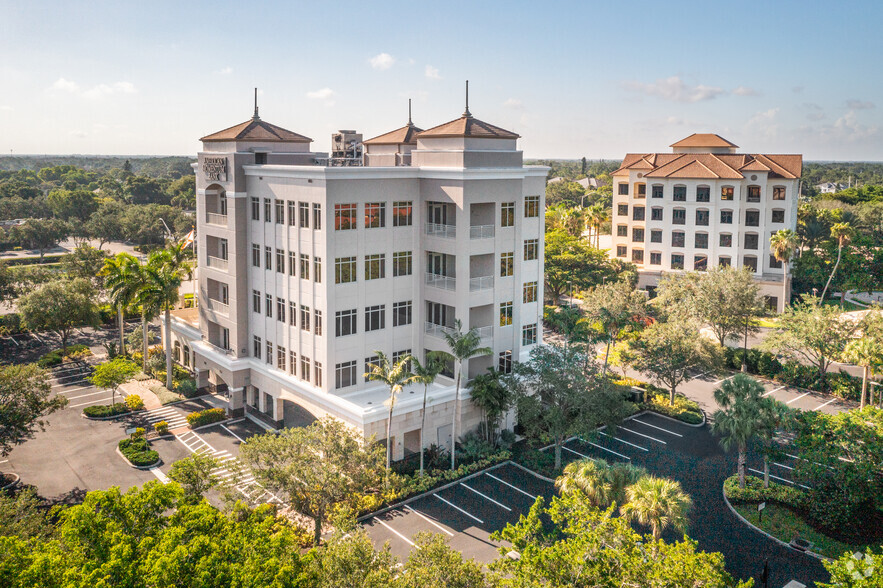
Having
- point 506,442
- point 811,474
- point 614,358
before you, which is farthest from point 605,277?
point 811,474

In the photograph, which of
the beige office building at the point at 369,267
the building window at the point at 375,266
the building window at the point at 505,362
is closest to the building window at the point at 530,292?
the beige office building at the point at 369,267

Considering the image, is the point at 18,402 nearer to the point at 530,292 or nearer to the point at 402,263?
the point at 402,263

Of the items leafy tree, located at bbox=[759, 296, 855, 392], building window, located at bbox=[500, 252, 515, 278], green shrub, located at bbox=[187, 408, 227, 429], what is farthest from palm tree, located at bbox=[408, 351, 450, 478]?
leafy tree, located at bbox=[759, 296, 855, 392]

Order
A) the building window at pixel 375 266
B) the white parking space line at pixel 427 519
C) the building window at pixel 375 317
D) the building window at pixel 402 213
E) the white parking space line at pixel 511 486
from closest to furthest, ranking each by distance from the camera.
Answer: the white parking space line at pixel 427 519 → the white parking space line at pixel 511 486 → the building window at pixel 375 266 → the building window at pixel 375 317 → the building window at pixel 402 213

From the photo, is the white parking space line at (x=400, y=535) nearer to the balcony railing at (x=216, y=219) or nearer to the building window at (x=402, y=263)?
the building window at (x=402, y=263)

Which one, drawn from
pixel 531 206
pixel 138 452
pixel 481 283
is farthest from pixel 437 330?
pixel 138 452

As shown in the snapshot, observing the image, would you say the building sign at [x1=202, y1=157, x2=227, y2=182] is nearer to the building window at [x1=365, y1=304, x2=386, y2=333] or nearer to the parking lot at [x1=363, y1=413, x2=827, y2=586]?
the building window at [x1=365, y1=304, x2=386, y2=333]
